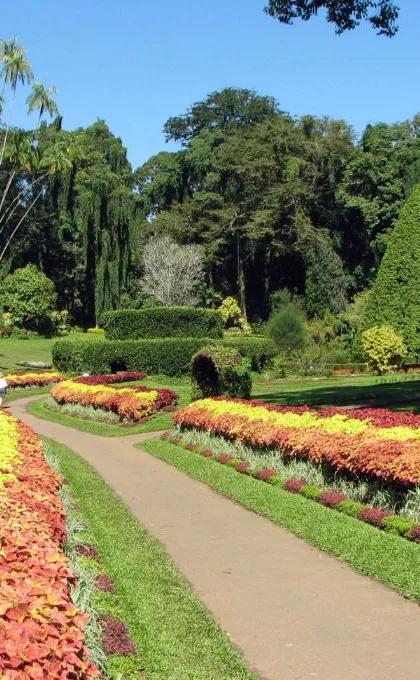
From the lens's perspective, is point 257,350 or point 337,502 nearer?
point 337,502

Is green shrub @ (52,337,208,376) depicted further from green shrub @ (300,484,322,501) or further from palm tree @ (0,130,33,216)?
green shrub @ (300,484,322,501)

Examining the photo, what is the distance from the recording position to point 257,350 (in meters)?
32.6

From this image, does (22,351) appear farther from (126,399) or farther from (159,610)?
(159,610)

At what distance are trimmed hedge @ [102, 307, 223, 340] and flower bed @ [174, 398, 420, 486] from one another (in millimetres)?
18771

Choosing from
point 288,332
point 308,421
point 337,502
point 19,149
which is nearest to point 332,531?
point 337,502

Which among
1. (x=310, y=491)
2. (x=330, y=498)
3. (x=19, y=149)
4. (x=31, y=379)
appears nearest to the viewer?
(x=330, y=498)

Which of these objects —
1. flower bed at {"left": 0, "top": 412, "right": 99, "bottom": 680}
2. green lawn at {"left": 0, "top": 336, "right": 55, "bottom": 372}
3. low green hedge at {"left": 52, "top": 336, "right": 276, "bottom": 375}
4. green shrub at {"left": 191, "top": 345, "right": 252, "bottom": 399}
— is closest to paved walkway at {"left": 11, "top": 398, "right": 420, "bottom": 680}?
flower bed at {"left": 0, "top": 412, "right": 99, "bottom": 680}

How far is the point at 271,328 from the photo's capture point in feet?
131

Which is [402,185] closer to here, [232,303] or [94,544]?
[232,303]

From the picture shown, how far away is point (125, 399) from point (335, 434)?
9.70m

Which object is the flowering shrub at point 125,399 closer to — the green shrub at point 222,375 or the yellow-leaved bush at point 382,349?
the green shrub at point 222,375

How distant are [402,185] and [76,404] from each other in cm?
3365

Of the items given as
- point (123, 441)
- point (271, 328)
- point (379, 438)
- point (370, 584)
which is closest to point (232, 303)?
point (271, 328)

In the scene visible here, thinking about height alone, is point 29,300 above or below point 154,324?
above
